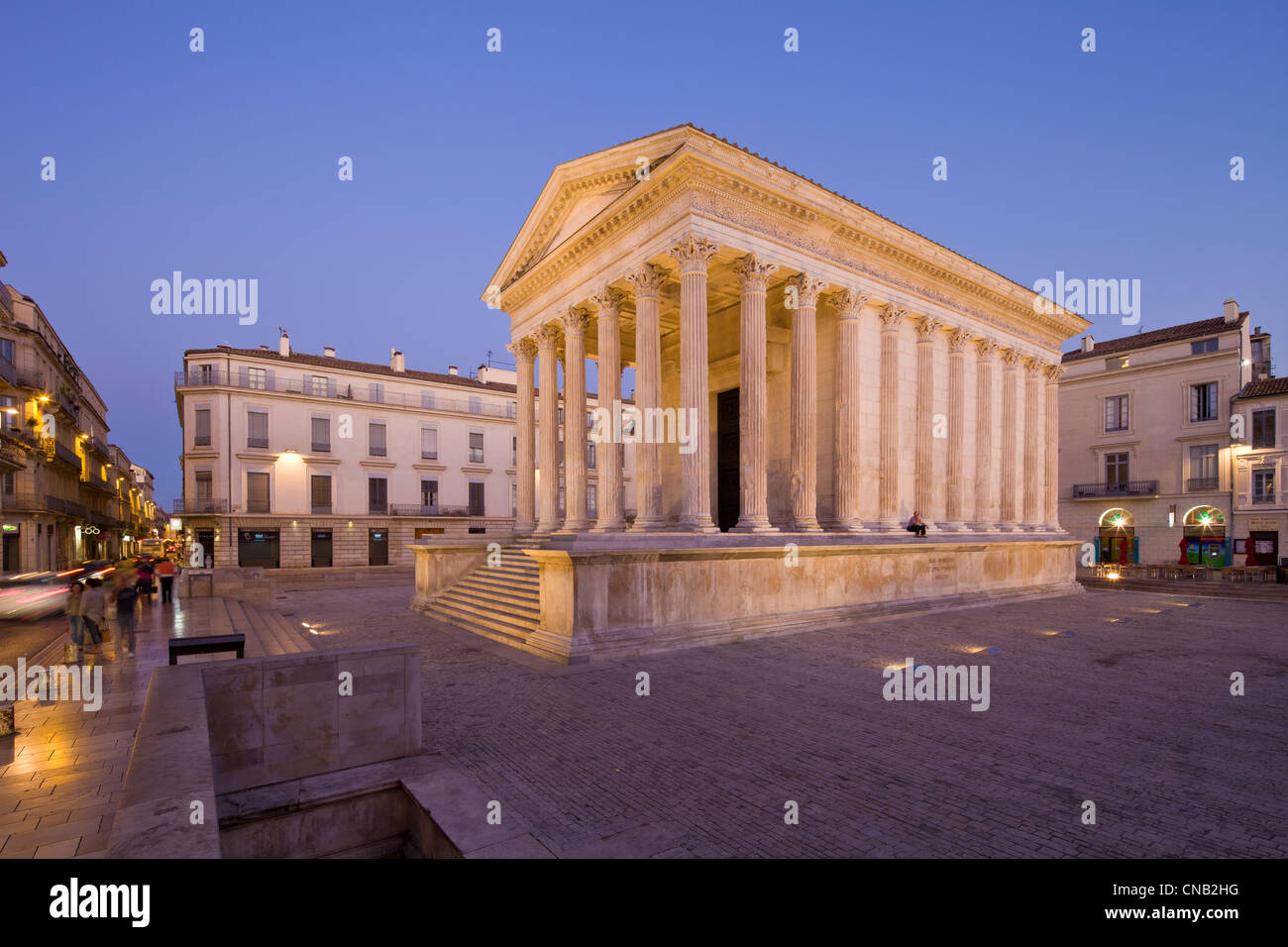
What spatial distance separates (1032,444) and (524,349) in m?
20.7

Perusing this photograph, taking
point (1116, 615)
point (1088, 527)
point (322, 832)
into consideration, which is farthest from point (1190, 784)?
point (1088, 527)

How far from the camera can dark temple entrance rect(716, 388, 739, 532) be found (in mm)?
21328

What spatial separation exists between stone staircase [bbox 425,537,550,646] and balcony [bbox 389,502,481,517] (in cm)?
2455

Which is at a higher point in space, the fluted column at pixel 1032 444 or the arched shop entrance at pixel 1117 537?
the fluted column at pixel 1032 444

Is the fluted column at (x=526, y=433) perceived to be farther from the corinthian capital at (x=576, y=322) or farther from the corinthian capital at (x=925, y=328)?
the corinthian capital at (x=925, y=328)

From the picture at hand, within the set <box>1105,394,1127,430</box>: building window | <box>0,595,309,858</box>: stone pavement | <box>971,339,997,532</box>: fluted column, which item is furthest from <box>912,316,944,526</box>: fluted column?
<box>1105,394,1127,430</box>: building window

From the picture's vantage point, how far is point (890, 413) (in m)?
18.1

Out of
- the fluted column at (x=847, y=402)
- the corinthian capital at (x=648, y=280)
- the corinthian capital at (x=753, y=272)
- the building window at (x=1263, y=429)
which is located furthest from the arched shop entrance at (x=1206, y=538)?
the corinthian capital at (x=648, y=280)

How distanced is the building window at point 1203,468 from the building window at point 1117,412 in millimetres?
3773

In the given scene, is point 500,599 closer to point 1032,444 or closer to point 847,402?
point 847,402

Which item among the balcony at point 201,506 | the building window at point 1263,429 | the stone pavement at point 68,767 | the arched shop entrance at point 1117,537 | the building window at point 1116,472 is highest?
the building window at point 1263,429

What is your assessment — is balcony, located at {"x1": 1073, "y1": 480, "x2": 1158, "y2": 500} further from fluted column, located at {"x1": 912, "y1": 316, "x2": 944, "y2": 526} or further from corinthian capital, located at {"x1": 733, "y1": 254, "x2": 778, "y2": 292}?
corinthian capital, located at {"x1": 733, "y1": 254, "x2": 778, "y2": 292}

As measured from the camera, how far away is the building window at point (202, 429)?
3547 cm
